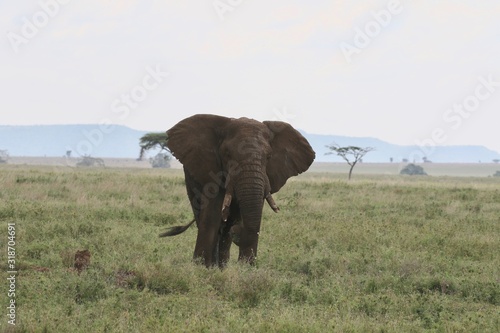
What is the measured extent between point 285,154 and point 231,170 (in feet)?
4.58

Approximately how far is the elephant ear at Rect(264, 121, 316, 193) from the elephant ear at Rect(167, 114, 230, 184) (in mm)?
852

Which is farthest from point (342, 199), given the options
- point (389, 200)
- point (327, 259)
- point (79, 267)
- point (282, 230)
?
point (79, 267)

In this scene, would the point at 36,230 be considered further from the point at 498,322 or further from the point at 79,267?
the point at 498,322

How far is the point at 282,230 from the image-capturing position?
14953mm

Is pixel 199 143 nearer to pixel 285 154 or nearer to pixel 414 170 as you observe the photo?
pixel 285 154

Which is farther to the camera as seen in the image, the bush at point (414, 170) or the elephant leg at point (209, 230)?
the bush at point (414, 170)

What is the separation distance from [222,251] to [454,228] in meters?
A: 7.62

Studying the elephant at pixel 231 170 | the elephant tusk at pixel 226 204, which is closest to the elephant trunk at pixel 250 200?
the elephant at pixel 231 170

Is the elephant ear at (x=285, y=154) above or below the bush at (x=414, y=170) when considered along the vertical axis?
above

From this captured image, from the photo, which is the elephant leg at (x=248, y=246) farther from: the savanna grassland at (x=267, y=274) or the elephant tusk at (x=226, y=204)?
the elephant tusk at (x=226, y=204)

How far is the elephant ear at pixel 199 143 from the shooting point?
9.96 m

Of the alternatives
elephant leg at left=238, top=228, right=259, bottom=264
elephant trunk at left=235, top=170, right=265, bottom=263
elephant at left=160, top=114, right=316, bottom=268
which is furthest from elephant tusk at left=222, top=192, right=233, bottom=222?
elephant leg at left=238, top=228, right=259, bottom=264

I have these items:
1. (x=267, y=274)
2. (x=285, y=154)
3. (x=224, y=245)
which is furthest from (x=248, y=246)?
(x=285, y=154)

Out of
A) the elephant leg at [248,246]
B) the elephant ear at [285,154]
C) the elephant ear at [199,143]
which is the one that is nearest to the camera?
the elephant leg at [248,246]
